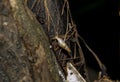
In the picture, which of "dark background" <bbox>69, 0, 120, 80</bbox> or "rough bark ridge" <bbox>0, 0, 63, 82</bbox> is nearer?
"rough bark ridge" <bbox>0, 0, 63, 82</bbox>

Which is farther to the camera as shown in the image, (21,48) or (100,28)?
(100,28)

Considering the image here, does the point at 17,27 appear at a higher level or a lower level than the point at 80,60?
higher

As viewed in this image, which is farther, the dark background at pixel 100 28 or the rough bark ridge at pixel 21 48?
the dark background at pixel 100 28

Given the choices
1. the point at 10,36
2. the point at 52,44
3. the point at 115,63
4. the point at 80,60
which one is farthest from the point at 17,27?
the point at 115,63

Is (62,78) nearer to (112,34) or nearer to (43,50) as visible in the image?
(43,50)
